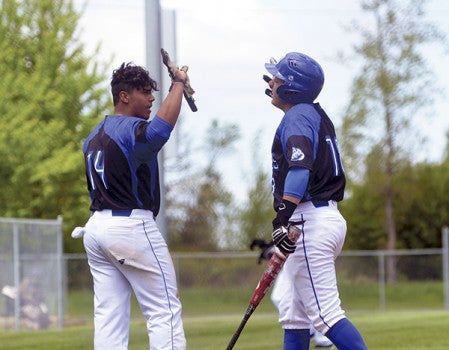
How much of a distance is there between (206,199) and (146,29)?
33992 millimetres

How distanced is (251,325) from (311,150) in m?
12.1

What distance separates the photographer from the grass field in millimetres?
14714

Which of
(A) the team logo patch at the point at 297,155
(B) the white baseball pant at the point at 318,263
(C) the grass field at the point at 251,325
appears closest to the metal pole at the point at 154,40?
(C) the grass field at the point at 251,325

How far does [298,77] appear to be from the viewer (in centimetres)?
824

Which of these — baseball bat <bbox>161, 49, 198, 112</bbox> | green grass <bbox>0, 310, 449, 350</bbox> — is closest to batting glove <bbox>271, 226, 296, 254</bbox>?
baseball bat <bbox>161, 49, 198, 112</bbox>

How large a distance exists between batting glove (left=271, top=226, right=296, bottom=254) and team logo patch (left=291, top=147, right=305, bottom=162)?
0.43 meters

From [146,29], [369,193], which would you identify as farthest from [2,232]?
[369,193]

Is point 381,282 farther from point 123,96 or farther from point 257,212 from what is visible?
point 123,96

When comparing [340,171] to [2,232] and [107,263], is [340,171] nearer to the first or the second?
[107,263]

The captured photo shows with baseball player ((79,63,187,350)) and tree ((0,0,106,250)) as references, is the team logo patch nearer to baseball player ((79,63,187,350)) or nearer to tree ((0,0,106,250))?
baseball player ((79,63,187,350))

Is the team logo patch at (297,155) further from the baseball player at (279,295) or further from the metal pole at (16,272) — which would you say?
the metal pole at (16,272)

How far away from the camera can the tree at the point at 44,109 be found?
123 feet

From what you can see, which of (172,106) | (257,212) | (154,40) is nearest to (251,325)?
(154,40)

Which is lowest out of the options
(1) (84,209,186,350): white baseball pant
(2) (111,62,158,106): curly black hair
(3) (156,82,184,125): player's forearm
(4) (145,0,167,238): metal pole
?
(1) (84,209,186,350): white baseball pant
